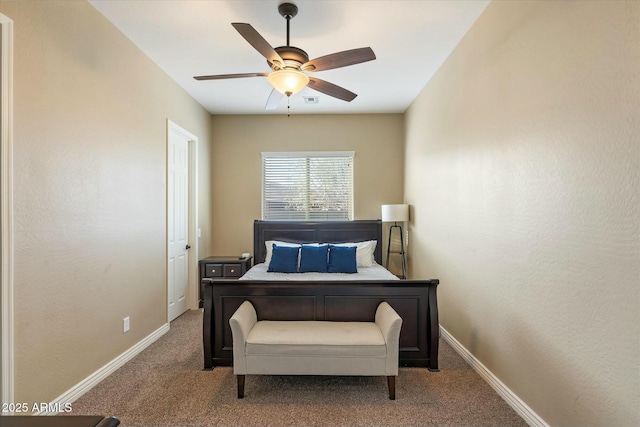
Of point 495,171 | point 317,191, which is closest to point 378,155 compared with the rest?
point 317,191

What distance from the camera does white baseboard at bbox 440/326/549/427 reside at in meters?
2.07

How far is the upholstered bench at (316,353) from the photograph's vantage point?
2.36 metres

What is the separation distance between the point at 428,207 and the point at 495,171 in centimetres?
164

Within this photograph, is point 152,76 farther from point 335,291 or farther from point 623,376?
point 623,376

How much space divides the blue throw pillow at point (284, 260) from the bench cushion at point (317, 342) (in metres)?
1.63

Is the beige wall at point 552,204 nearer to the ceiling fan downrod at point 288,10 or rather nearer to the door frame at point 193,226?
the ceiling fan downrod at point 288,10

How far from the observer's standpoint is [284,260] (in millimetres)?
4191

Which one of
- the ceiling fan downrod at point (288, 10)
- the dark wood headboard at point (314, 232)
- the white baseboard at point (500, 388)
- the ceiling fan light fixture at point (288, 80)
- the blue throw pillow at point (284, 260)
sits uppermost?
the ceiling fan downrod at point (288, 10)

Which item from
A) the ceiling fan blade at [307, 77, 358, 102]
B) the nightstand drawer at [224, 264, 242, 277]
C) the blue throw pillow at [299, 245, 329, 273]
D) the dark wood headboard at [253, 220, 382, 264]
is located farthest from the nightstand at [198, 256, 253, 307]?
the ceiling fan blade at [307, 77, 358, 102]

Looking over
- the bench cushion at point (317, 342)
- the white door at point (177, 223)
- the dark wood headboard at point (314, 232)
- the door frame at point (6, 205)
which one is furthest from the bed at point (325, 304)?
the dark wood headboard at point (314, 232)

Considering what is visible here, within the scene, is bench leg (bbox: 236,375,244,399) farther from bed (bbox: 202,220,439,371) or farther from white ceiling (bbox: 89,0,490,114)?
white ceiling (bbox: 89,0,490,114)

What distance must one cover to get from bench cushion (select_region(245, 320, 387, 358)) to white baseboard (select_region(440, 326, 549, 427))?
0.90 m

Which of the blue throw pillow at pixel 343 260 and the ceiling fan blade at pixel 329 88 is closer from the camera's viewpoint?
the ceiling fan blade at pixel 329 88

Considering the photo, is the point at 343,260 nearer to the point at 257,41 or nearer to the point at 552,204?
the point at 552,204
